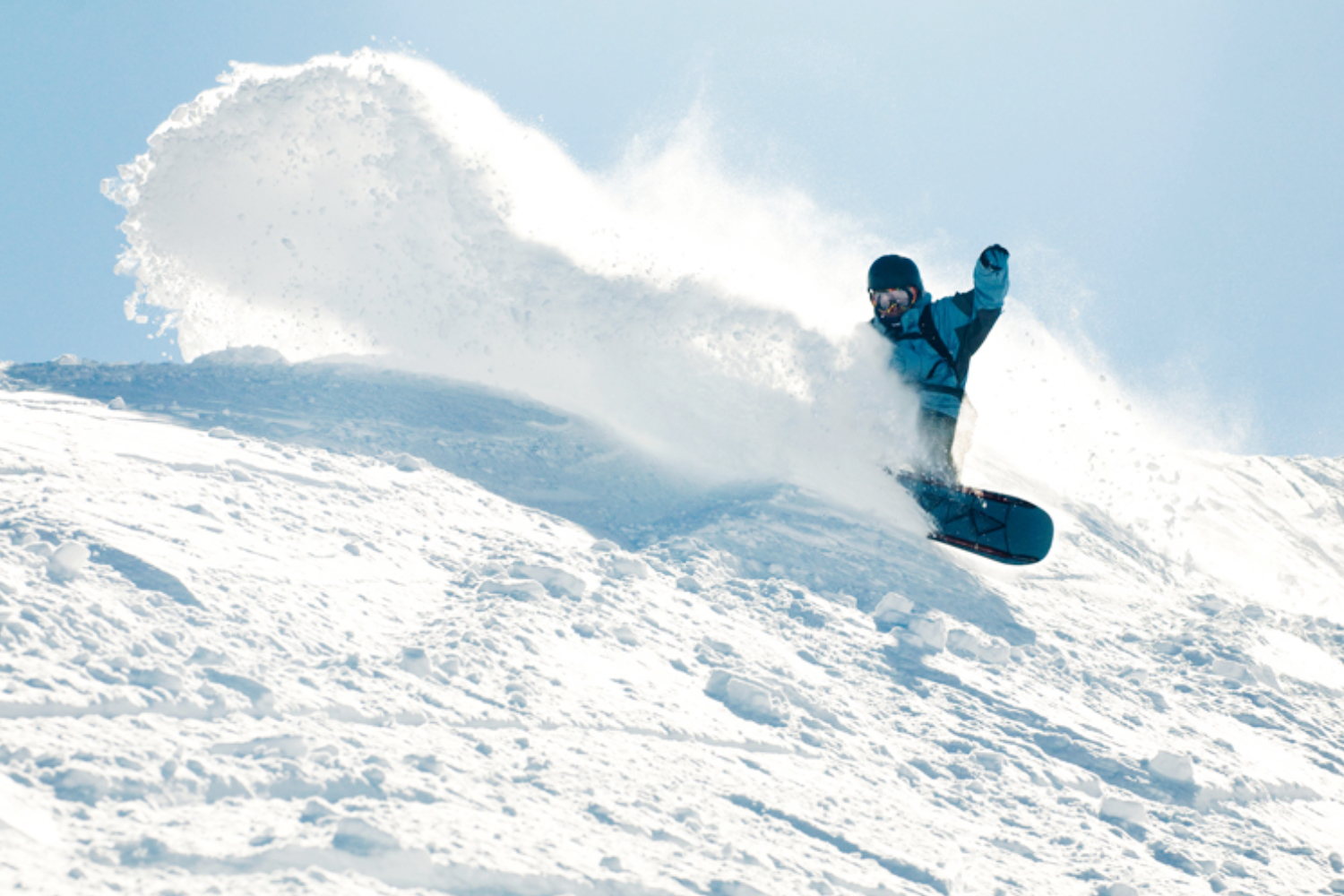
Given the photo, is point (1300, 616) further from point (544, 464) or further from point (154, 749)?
point (154, 749)

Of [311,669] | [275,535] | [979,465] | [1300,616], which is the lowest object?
[311,669]

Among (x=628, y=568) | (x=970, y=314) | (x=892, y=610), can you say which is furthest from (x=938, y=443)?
(x=628, y=568)

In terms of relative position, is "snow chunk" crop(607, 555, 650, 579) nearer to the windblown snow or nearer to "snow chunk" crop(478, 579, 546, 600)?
the windblown snow

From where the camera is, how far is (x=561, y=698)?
436 cm

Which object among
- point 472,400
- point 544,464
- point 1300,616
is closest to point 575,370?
point 472,400

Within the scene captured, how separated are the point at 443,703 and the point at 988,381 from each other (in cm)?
1260

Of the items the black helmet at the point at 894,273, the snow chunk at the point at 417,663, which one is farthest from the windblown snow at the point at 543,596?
the black helmet at the point at 894,273

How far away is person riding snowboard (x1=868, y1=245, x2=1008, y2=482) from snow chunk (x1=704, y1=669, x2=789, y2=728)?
419 cm

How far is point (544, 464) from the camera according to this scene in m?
8.48

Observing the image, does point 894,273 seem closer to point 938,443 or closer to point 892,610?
point 938,443

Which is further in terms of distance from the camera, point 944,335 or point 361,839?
point 944,335

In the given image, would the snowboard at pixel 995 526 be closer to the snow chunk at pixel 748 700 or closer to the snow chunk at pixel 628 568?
the snow chunk at pixel 628 568

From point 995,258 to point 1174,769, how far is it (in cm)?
426

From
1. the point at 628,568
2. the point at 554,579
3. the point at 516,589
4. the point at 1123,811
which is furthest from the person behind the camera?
the point at 628,568
